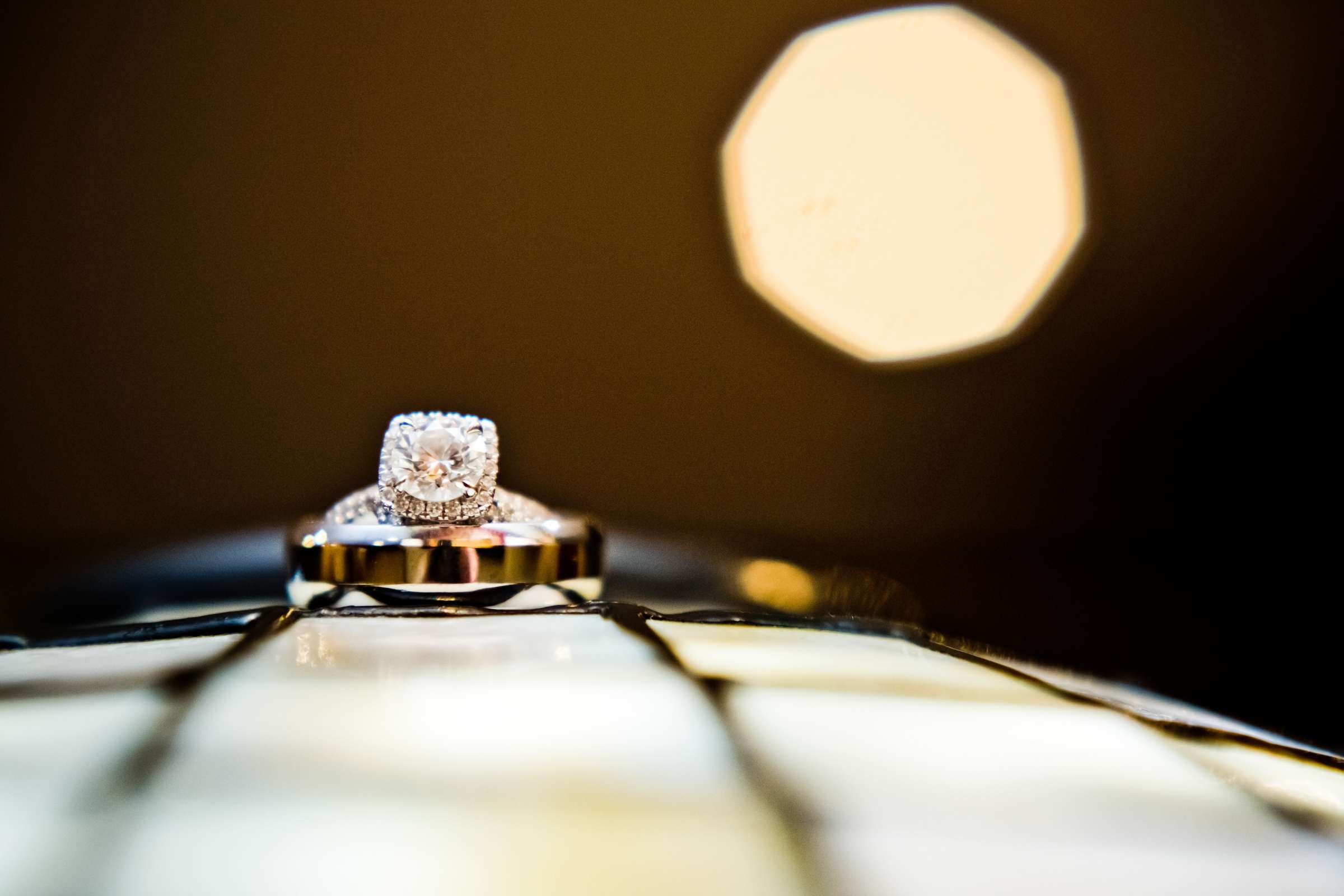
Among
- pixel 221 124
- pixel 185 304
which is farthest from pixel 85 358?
pixel 221 124

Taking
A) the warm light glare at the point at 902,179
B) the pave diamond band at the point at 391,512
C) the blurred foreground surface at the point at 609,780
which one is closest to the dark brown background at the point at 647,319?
the warm light glare at the point at 902,179

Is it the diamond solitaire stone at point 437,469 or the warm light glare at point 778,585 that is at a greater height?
the diamond solitaire stone at point 437,469

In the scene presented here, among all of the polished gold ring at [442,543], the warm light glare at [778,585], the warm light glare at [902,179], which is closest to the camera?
the polished gold ring at [442,543]

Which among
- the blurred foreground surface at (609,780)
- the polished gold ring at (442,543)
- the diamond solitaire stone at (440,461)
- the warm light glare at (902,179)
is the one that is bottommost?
the blurred foreground surface at (609,780)

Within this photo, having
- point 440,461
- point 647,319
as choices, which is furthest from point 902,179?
point 440,461

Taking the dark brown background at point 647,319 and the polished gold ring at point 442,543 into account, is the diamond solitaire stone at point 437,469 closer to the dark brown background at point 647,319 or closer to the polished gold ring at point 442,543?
the polished gold ring at point 442,543

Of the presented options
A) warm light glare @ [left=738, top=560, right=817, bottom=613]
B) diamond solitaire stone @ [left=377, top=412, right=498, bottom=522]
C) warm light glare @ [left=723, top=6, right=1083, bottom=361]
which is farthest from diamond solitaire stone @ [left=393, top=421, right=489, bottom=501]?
warm light glare @ [left=723, top=6, right=1083, bottom=361]

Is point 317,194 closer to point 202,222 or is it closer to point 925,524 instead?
point 202,222

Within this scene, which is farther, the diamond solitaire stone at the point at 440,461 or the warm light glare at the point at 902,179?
the warm light glare at the point at 902,179
